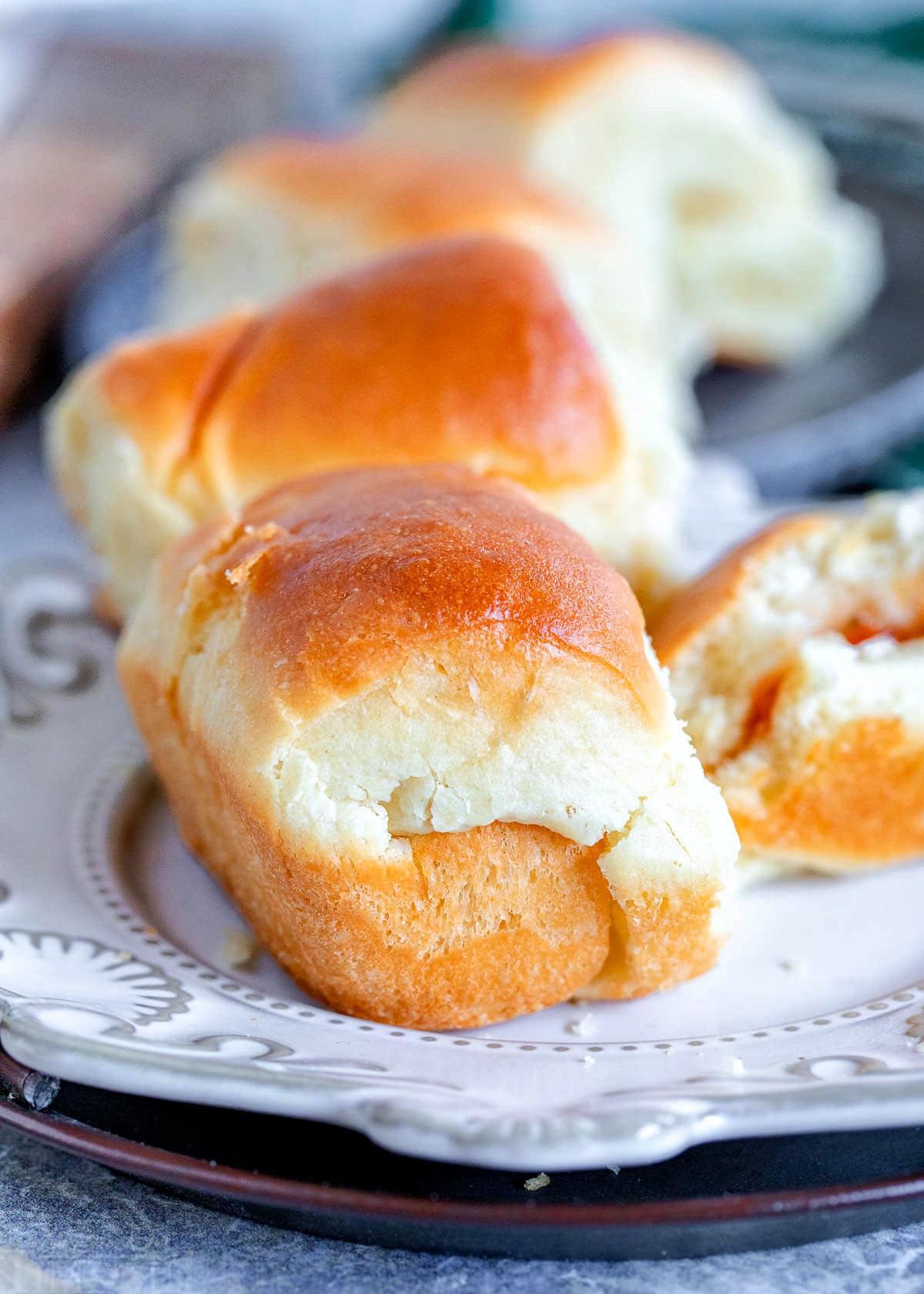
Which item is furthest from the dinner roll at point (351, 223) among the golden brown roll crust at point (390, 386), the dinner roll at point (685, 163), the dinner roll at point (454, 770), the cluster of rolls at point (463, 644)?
the dinner roll at point (454, 770)

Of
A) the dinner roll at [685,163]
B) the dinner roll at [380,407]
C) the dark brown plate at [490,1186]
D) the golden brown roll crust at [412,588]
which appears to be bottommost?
the dinner roll at [685,163]

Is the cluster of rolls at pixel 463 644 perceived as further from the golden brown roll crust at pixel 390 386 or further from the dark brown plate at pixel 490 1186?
the dark brown plate at pixel 490 1186

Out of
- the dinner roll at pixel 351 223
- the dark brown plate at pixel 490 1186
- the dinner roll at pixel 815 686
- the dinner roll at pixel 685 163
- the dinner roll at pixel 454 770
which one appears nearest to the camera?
the dark brown plate at pixel 490 1186

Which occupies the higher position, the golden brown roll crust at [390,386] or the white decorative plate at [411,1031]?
the golden brown roll crust at [390,386]

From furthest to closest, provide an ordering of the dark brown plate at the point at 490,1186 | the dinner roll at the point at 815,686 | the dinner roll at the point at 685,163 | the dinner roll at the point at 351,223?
the dinner roll at the point at 685,163 < the dinner roll at the point at 351,223 < the dinner roll at the point at 815,686 < the dark brown plate at the point at 490,1186

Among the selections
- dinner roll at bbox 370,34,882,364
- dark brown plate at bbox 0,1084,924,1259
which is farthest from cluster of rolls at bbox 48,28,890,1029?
dinner roll at bbox 370,34,882,364

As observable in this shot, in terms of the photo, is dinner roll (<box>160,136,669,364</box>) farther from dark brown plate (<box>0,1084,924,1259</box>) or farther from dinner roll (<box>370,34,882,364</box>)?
dark brown plate (<box>0,1084,924,1259</box>)

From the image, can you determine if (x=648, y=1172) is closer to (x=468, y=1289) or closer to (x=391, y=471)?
(x=468, y=1289)
